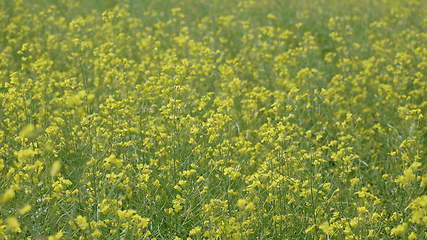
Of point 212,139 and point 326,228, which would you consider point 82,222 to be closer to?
point 326,228

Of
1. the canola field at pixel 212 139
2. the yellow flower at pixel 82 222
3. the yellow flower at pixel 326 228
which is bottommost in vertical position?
the canola field at pixel 212 139

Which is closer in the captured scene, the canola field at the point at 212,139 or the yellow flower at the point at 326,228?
the yellow flower at the point at 326,228

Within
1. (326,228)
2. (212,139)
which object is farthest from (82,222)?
(212,139)

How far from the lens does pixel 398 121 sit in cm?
514

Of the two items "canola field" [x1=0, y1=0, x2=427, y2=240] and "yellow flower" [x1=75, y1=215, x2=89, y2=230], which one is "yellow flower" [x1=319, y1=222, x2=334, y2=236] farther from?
"yellow flower" [x1=75, y1=215, x2=89, y2=230]

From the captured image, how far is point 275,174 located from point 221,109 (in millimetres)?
963

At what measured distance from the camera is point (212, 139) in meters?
3.94

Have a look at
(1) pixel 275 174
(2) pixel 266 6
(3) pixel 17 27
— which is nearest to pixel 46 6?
(3) pixel 17 27

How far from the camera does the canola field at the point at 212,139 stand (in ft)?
10.5

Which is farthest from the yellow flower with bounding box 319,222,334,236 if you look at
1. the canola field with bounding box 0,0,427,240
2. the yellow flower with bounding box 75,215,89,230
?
the yellow flower with bounding box 75,215,89,230

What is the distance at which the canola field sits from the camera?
126 inches

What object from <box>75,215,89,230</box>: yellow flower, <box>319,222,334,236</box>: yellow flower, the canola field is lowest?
the canola field

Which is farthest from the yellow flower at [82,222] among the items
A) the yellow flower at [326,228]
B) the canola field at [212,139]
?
the yellow flower at [326,228]

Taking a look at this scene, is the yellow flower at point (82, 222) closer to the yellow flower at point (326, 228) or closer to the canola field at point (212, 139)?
the canola field at point (212, 139)
